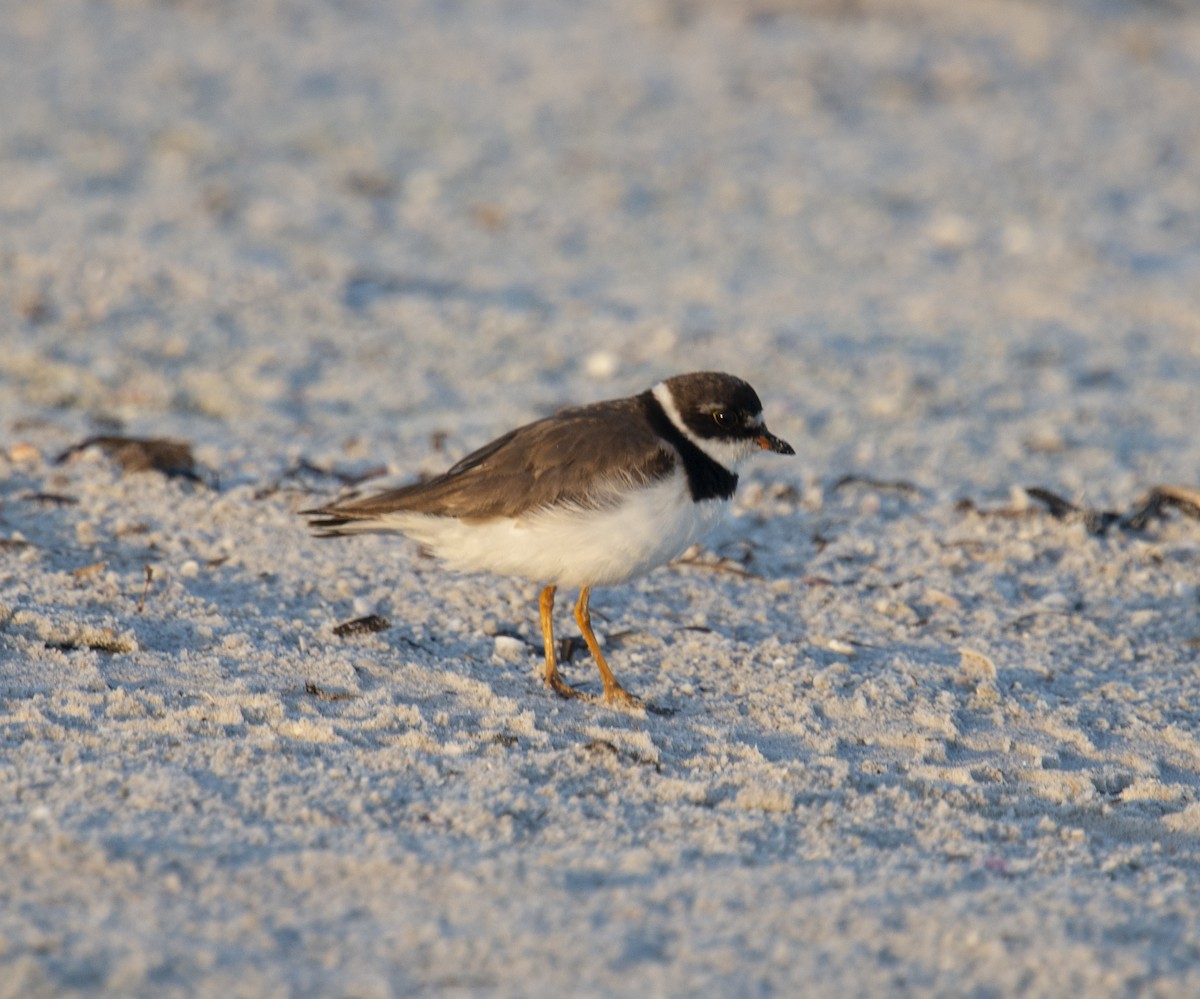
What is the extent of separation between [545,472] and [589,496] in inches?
7.8

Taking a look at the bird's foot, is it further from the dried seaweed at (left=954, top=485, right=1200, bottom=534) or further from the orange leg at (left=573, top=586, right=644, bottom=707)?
the dried seaweed at (left=954, top=485, right=1200, bottom=534)

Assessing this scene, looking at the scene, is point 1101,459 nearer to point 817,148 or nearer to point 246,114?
point 817,148

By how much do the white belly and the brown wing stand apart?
41 millimetres

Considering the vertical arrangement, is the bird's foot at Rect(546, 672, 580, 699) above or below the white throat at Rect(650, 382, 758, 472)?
below

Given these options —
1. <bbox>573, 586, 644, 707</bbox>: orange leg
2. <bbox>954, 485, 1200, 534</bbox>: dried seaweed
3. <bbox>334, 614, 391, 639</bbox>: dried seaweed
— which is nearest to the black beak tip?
<bbox>573, 586, 644, 707</bbox>: orange leg

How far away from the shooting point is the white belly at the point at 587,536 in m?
4.76

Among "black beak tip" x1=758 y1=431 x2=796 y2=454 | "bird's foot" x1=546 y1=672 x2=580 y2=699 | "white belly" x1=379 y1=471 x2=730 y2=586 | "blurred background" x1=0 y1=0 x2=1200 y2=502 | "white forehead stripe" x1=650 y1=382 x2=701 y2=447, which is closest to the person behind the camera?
"white belly" x1=379 y1=471 x2=730 y2=586

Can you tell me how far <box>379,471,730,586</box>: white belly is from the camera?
476 centimetres

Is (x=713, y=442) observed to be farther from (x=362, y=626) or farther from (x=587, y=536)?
(x=362, y=626)

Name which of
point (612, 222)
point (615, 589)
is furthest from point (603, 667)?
point (612, 222)

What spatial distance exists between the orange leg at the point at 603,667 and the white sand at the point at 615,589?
0.10m

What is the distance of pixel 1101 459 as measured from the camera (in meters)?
7.60

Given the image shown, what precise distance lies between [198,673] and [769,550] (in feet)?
8.29

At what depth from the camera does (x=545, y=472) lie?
4.91 m
